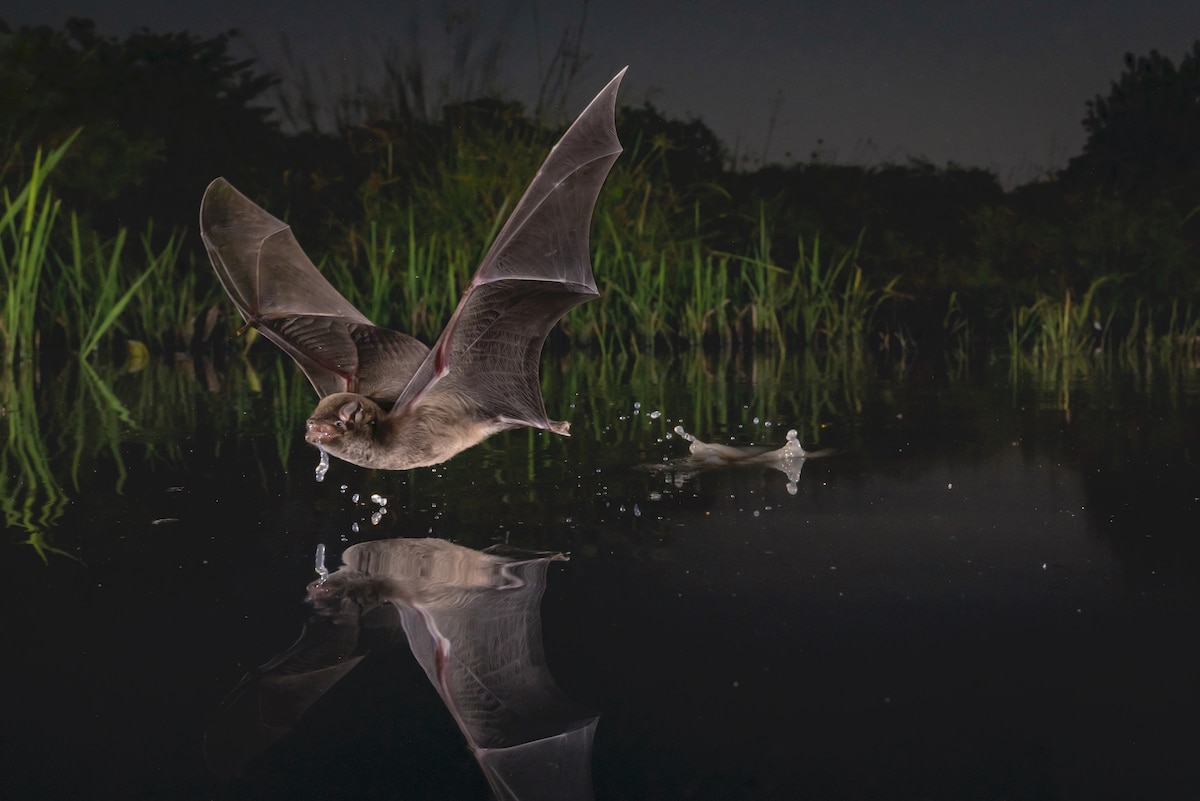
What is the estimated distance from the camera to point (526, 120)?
9.96 meters

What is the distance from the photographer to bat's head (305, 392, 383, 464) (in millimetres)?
2738

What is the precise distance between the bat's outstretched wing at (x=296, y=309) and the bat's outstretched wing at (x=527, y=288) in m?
0.19

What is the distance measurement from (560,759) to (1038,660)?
749mm

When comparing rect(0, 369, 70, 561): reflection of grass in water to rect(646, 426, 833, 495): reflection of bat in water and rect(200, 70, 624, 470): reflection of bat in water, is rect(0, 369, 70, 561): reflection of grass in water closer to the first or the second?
rect(200, 70, 624, 470): reflection of bat in water

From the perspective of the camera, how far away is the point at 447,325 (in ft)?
9.65

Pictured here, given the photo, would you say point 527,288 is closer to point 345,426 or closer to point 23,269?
point 345,426

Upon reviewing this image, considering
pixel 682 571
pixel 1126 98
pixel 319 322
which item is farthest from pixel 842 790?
pixel 1126 98

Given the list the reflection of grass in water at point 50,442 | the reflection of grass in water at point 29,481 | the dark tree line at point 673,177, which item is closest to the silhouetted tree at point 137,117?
the dark tree line at point 673,177

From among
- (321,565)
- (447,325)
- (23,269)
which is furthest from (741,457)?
(23,269)

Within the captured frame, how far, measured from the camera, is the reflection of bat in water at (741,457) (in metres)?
3.57

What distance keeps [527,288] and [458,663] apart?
1552 mm

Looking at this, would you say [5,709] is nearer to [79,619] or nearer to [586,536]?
[79,619]

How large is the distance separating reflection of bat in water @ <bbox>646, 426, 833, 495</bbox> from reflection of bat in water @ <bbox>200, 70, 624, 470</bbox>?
51cm

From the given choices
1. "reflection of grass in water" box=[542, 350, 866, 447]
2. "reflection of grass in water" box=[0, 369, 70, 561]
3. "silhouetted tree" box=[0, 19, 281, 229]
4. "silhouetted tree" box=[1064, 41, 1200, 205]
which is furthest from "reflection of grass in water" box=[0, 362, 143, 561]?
"silhouetted tree" box=[1064, 41, 1200, 205]
